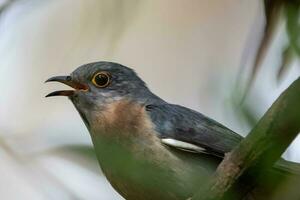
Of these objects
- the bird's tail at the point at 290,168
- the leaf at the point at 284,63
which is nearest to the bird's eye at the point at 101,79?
the bird's tail at the point at 290,168

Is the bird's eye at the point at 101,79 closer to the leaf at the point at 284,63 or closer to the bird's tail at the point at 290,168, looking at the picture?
the bird's tail at the point at 290,168

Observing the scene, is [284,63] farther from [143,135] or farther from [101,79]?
[101,79]

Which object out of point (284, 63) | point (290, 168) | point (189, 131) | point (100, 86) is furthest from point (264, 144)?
point (100, 86)

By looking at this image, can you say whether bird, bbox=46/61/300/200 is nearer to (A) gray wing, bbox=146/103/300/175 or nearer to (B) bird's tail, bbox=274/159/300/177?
(A) gray wing, bbox=146/103/300/175

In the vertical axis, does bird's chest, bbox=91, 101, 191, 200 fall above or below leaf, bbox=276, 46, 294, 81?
below

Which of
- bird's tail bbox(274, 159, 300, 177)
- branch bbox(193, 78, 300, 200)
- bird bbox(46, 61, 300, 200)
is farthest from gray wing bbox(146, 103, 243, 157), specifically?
branch bbox(193, 78, 300, 200)

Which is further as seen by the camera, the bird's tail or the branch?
the bird's tail

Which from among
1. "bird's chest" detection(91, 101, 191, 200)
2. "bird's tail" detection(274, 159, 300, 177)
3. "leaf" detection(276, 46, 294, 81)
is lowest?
"bird's chest" detection(91, 101, 191, 200)

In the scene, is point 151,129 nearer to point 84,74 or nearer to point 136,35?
point 84,74
